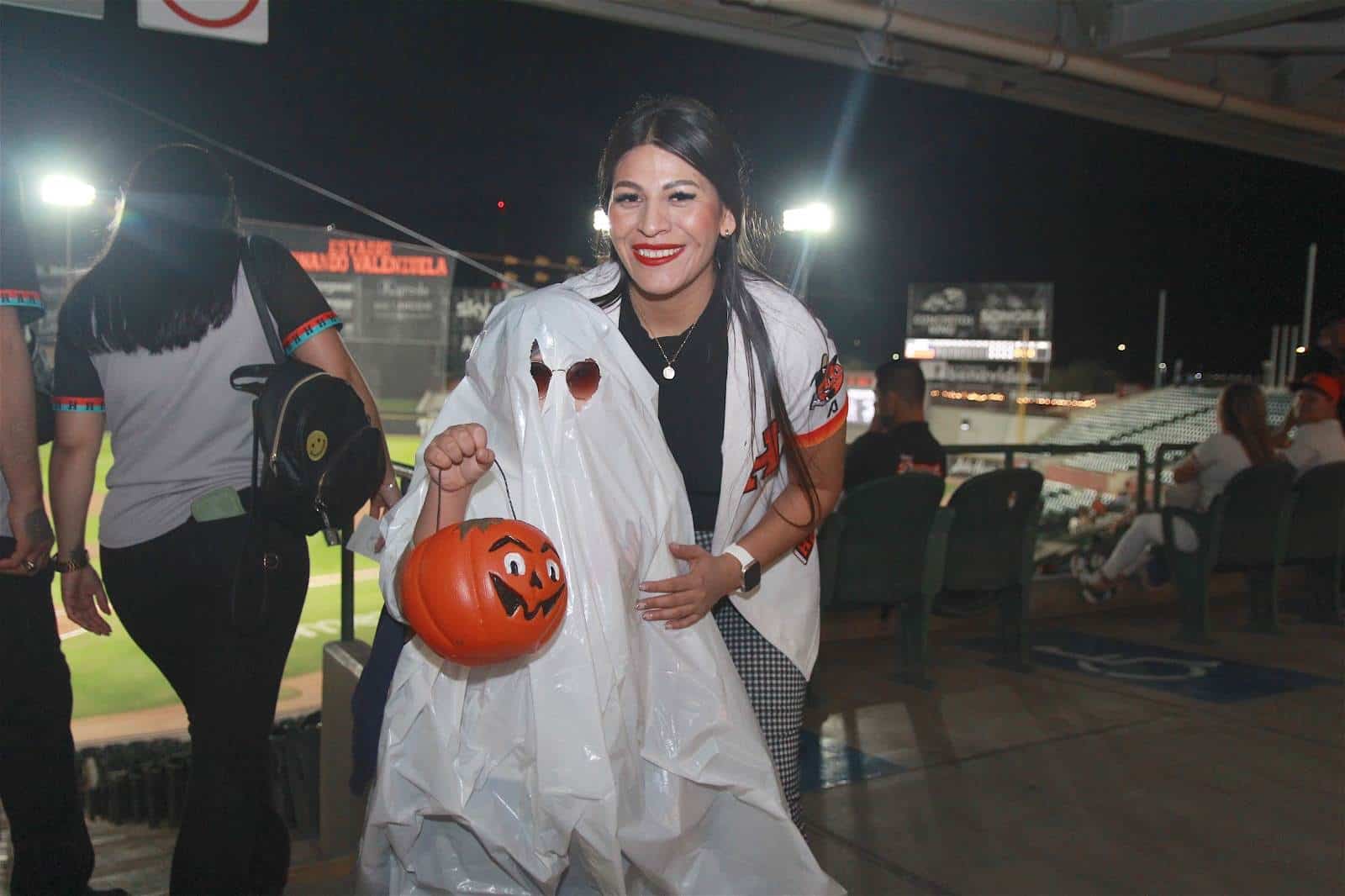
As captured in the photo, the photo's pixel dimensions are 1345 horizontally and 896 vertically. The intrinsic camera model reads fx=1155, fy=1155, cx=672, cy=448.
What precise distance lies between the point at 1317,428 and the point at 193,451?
662 centimetres

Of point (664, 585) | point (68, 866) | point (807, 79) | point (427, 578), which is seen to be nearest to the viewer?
point (427, 578)

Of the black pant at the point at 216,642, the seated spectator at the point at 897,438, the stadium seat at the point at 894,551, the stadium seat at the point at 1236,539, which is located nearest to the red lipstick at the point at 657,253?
the black pant at the point at 216,642

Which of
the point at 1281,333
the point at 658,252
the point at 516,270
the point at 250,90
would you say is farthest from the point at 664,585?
the point at 1281,333

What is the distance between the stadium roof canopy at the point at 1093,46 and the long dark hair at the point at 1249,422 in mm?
1768

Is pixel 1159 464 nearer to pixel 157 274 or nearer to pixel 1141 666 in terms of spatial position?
pixel 1141 666

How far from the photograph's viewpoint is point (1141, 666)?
5473 mm

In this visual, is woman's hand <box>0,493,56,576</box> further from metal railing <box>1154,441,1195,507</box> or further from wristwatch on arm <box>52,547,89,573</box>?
metal railing <box>1154,441,1195,507</box>

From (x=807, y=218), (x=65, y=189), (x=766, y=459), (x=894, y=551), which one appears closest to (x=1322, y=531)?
(x=894, y=551)

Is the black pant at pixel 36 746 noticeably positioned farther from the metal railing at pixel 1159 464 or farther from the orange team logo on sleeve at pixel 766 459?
the metal railing at pixel 1159 464

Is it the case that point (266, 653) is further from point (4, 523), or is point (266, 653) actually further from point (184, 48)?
point (184, 48)

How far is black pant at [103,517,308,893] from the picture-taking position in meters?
2.30

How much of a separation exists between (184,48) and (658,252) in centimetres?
539

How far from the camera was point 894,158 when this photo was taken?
20984mm

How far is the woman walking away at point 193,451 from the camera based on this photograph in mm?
2307
